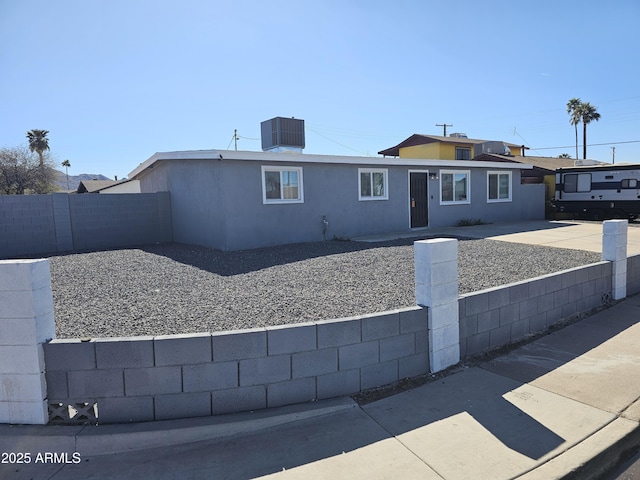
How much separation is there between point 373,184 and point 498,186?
687cm

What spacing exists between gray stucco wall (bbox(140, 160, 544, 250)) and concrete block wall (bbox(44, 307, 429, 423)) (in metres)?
7.55

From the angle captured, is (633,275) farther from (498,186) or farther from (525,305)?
(498,186)

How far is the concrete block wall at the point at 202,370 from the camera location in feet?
10.7

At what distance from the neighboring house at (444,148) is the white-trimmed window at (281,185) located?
17317mm

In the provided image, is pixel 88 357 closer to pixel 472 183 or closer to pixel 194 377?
pixel 194 377

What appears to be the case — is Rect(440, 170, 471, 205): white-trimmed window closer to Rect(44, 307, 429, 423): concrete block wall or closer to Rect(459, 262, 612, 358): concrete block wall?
Rect(459, 262, 612, 358): concrete block wall

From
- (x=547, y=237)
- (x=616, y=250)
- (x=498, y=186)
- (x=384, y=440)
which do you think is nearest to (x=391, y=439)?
(x=384, y=440)

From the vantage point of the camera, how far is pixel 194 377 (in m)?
3.32

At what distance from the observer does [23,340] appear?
3.20m

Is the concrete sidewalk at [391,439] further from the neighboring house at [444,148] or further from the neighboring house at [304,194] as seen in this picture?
the neighboring house at [444,148]

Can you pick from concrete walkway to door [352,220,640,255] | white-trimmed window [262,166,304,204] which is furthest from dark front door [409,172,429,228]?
white-trimmed window [262,166,304,204]

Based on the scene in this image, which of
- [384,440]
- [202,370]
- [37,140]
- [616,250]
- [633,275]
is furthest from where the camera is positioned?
[37,140]

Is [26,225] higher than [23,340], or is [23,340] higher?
[26,225]

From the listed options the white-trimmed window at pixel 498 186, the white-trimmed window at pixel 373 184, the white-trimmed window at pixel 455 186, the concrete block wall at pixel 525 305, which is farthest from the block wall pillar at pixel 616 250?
→ the white-trimmed window at pixel 498 186
